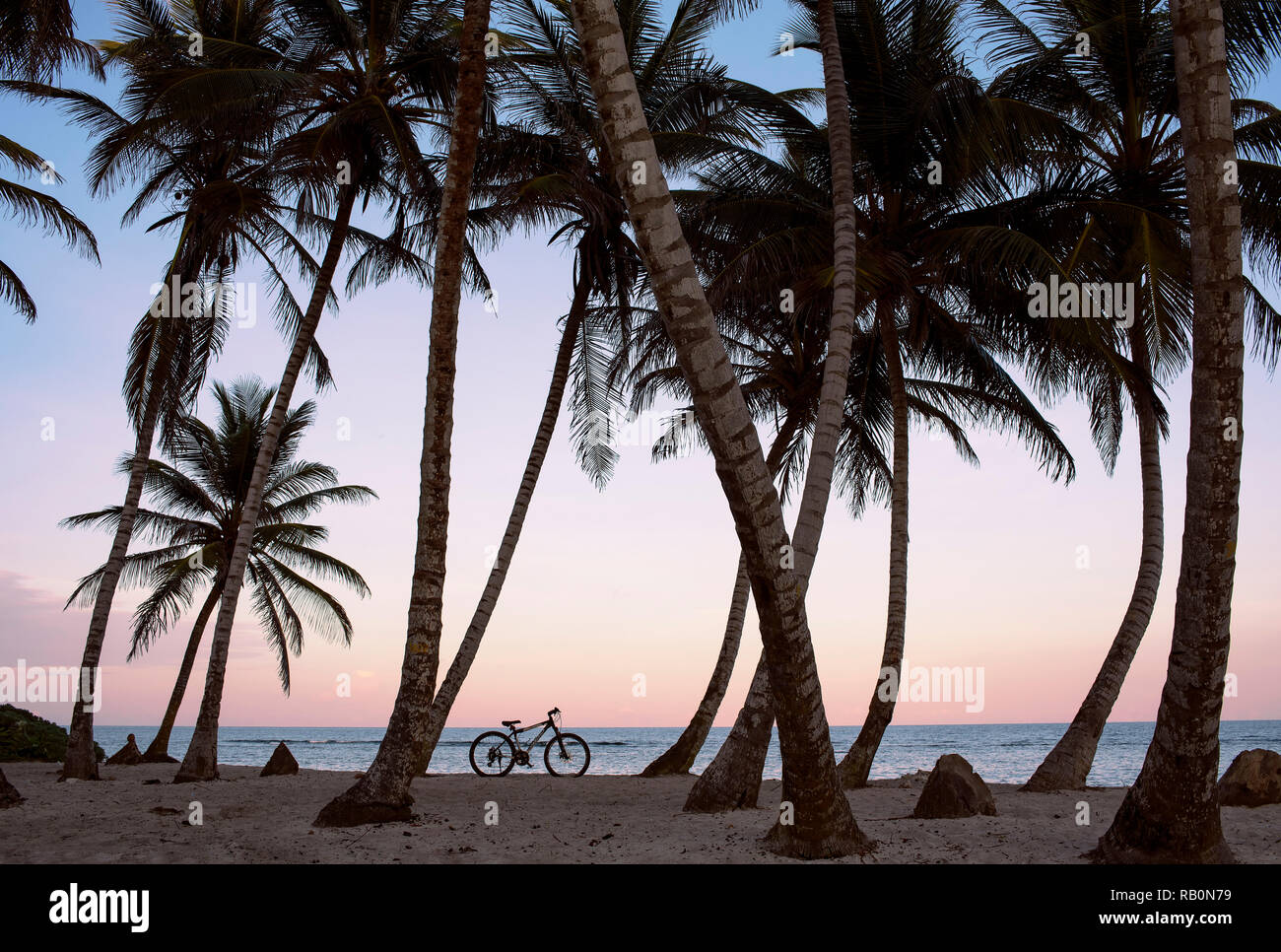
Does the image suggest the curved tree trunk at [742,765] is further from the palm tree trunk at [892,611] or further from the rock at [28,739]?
the rock at [28,739]

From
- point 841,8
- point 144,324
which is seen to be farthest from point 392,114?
point 841,8

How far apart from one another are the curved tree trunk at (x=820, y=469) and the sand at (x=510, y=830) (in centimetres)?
33

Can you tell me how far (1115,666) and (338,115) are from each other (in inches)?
457

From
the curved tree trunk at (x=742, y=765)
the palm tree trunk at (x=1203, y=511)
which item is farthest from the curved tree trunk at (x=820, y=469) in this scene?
the palm tree trunk at (x=1203, y=511)

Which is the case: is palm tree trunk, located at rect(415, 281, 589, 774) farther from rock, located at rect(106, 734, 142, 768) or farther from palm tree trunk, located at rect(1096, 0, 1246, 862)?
palm tree trunk, located at rect(1096, 0, 1246, 862)

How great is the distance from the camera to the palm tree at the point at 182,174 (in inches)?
461

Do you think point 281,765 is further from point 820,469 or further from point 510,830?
point 820,469

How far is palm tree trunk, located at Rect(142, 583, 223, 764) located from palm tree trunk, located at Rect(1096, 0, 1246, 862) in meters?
17.4

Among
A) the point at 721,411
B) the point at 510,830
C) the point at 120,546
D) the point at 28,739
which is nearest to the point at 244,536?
the point at 120,546

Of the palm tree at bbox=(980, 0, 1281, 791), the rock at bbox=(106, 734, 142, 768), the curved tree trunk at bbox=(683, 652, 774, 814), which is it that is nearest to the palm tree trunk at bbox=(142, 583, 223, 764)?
the rock at bbox=(106, 734, 142, 768)

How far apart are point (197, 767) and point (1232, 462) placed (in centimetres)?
1188

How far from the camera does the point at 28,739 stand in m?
17.9

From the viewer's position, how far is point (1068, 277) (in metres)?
10.0
